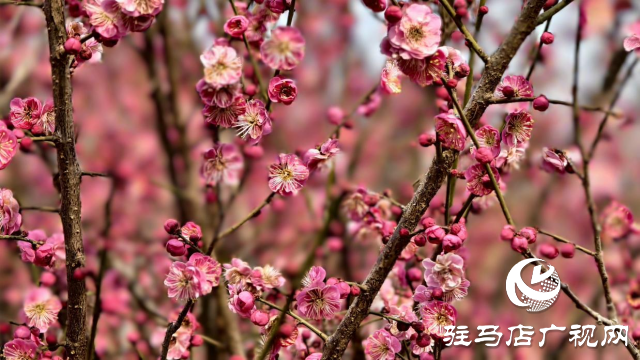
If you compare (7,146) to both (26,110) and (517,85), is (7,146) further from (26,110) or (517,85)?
(517,85)

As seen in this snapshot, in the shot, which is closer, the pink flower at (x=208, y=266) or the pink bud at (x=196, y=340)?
the pink flower at (x=208, y=266)

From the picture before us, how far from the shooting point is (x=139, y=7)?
97cm

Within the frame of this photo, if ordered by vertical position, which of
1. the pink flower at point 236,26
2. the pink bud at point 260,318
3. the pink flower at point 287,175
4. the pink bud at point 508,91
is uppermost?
the pink bud at point 508,91

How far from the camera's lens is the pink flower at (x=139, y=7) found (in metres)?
0.96

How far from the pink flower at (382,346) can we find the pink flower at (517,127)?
427mm

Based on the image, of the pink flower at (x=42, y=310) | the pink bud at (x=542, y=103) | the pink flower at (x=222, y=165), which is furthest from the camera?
the pink flower at (x=222, y=165)

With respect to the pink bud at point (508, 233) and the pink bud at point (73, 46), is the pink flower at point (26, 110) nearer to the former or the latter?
the pink bud at point (73, 46)

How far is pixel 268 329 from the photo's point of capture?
3.86ft

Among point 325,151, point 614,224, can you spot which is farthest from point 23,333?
point 614,224

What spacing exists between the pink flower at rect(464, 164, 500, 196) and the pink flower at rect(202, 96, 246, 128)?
1.36 ft

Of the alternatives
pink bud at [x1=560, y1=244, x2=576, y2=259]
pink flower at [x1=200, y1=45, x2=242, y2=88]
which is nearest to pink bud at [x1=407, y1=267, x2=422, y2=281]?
pink bud at [x1=560, y1=244, x2=576, y2=259]

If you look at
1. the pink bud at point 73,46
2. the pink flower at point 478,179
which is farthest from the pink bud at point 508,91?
the pink bud at point 73,46

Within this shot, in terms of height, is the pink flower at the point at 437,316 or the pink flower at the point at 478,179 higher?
the pink flower at the point at 478,179

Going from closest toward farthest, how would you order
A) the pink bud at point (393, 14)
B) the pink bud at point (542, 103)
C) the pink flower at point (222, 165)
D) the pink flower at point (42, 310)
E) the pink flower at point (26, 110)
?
1. the pink bud at point (393, 14)
2. the pink bud at point (542, 103)
3. the pink flower at point (26, 110)
4. the pink flower at point (42, 310)
5. the pink flower at point (222, 165)
